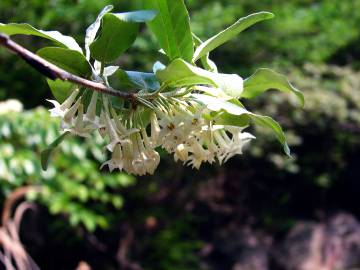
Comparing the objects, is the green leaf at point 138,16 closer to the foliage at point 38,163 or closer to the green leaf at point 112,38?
the green leaf at point 112,38

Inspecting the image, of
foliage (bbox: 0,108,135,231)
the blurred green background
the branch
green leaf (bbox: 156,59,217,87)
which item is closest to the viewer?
the branch

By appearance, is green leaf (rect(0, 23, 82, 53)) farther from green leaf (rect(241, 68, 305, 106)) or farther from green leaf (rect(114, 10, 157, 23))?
green leaf (rect(241, 68, 305, 106))

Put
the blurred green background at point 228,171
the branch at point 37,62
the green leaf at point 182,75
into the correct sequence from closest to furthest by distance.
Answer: the branch at point 37,62 < the green leaf at point 182,75 < the blurred green background at point 228,171

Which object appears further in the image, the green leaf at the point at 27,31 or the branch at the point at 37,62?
the green leaf at the point at 27,31

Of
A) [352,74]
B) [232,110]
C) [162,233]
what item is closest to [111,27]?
[232,110]

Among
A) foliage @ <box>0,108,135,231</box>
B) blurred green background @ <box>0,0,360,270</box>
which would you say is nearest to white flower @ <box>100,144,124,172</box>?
foliage @ <box>0,108,135,231</box>

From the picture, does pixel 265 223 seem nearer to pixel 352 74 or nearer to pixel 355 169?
pixel 355 169

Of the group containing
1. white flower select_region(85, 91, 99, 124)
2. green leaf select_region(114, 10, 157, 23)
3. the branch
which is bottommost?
white flower select_region(85, 91, 99, 124)

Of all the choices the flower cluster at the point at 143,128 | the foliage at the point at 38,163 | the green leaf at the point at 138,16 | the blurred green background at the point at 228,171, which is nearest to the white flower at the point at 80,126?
the flower cluster at the point at 143,128
